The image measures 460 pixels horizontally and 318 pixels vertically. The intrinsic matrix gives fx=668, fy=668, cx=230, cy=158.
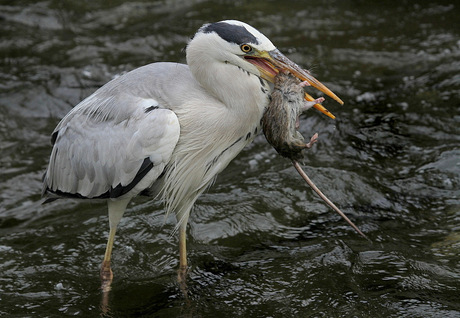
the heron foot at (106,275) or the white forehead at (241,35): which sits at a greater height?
the white forehead at (241,35)

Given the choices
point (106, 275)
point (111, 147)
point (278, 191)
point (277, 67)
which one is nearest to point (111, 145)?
point (111, 147)

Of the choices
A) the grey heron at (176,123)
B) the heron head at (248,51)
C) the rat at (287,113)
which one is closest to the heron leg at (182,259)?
the grey heron at (176,123)

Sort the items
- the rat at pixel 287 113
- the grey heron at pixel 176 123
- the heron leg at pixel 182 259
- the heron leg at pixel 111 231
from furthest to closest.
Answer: the heron leg at pixel 182 259, the heron leg at pixel 111 231, the grey heron at pixel 176 123, the rat at pixel 287 113

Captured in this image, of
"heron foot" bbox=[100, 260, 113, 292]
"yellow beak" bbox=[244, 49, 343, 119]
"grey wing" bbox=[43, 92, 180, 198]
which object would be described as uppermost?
"yellow beak" bbox=[244, 49, 343, 119]

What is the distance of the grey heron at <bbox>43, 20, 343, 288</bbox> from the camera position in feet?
14.1

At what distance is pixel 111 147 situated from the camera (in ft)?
15.4

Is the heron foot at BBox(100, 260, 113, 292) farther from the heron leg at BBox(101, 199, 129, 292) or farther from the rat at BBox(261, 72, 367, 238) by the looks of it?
the rat at BBox(261, 72, 367, 238)

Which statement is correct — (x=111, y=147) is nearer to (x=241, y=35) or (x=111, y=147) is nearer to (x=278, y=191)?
(x=241, y=35)

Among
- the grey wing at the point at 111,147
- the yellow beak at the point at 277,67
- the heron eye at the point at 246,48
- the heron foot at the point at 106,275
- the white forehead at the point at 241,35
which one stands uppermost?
the white forehead at the point at 241,35

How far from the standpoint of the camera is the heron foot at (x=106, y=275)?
5051 mm

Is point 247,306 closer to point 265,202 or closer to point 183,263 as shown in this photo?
point 183,263

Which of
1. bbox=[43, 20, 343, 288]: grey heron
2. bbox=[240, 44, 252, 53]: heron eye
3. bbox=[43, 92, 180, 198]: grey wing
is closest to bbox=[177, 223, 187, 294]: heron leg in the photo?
bbox=[43, 20, 343, 288]: grey heron

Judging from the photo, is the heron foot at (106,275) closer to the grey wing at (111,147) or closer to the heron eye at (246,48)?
the grey wing at (111,147)

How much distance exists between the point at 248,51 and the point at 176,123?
0.68 m
